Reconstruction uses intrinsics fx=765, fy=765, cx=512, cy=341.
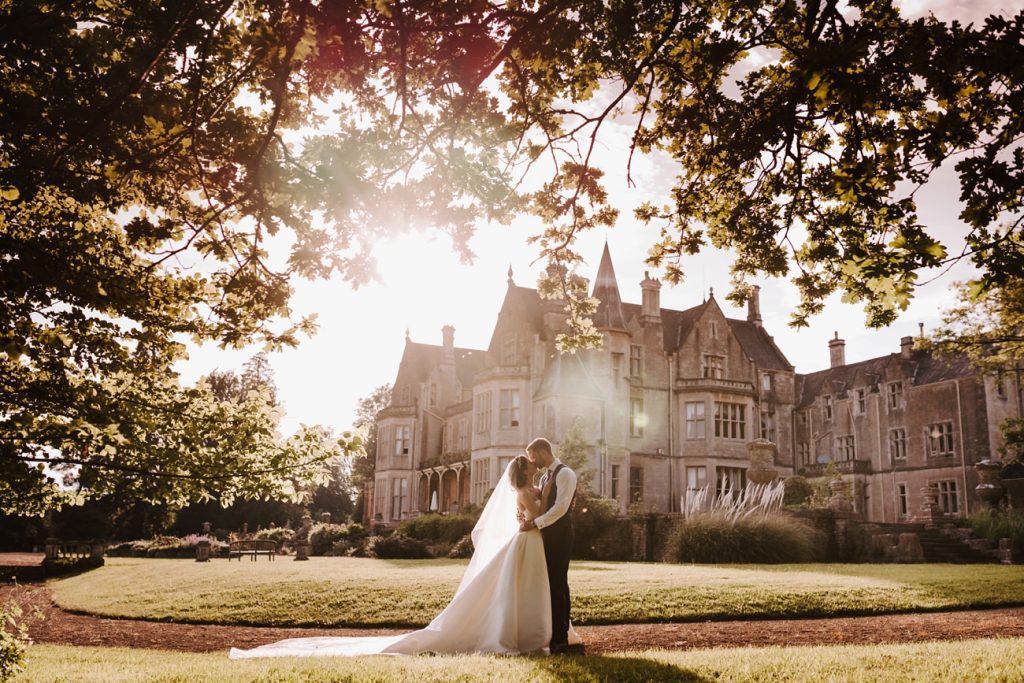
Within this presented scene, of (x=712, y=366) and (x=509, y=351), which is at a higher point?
(x=509, y=351)

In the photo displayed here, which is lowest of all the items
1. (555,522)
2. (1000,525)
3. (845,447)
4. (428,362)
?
(1000,525)

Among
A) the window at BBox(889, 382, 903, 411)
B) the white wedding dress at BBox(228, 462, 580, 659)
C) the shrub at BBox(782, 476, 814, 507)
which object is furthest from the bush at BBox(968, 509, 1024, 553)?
the white wedding dress at BBox(228, 462, 580, 659)

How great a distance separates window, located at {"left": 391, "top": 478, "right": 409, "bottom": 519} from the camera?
43.8m

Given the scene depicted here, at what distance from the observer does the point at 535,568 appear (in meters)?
Result: 8.32

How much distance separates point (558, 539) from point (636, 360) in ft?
94.3

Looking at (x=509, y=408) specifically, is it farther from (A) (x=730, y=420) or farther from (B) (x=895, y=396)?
(B) (x=895, y=396)

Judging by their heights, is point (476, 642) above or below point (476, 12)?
below

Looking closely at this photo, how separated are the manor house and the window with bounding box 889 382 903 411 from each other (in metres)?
0.08

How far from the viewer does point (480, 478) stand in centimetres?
3509

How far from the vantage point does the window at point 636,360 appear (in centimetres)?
3648

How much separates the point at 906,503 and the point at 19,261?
41.5 meters

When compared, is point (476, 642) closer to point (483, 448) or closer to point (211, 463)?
point (211, 463)

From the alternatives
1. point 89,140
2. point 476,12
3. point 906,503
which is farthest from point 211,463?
point 906,503

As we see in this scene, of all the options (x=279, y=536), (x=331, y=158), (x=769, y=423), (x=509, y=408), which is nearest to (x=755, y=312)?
(x=769, y=423)
